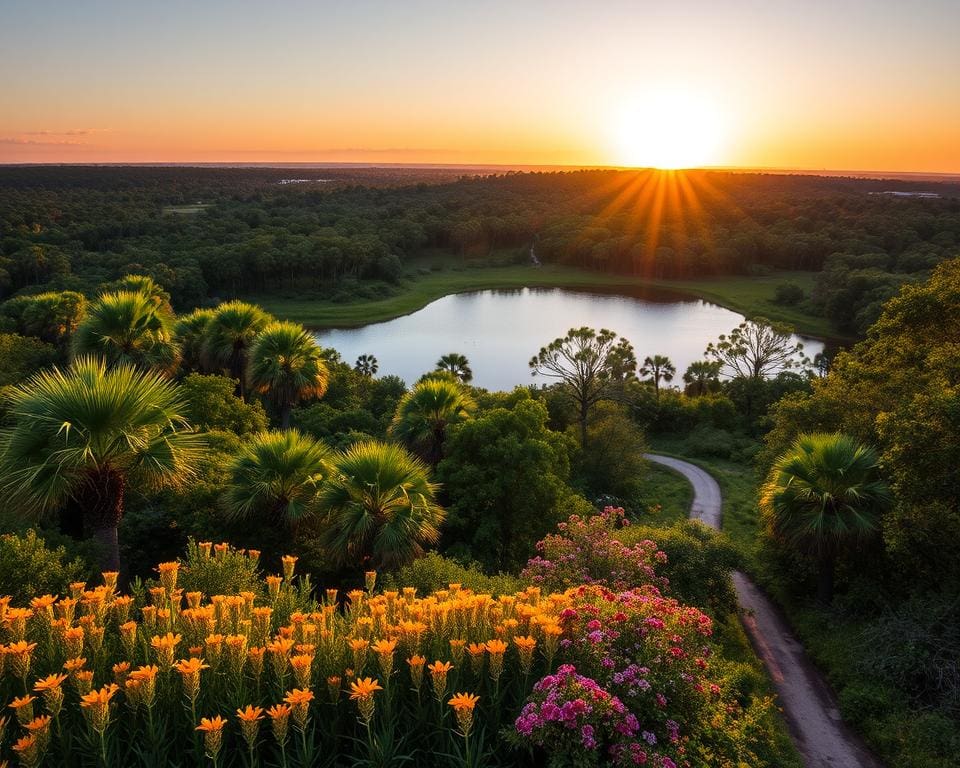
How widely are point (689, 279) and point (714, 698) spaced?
10303 cm

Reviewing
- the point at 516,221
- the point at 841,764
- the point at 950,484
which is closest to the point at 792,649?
the point at 841,764

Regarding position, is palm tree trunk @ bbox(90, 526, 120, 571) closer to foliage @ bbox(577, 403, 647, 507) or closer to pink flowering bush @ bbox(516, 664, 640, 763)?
pink flowering bush @ bbox(516, 664, 640, 763)

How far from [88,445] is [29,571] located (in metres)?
1.76

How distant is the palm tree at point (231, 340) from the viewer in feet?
75.3

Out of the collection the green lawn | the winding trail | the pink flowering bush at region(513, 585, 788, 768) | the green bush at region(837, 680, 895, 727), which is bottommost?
the green lawn

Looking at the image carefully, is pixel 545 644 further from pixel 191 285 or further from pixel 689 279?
pixel 689 279

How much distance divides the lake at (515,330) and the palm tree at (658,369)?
17.7 ft

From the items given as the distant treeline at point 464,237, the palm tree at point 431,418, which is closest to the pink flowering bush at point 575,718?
the palm tree at point 431,418

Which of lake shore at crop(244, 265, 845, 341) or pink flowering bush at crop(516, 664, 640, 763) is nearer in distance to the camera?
pink flowering bush at crop(516, 664, 640, 763)

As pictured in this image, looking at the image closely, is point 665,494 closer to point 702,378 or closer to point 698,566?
point 698,566

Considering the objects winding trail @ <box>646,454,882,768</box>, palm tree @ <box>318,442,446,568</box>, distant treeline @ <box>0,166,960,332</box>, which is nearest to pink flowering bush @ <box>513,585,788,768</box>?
palm tree @ <box>318,442,446,568</box>

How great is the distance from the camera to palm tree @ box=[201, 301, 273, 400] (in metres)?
23.0

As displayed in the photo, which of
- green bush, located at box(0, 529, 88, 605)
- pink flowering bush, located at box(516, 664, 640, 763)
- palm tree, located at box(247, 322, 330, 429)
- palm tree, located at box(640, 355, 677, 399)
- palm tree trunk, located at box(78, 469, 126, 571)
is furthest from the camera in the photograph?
palm tree, located at box(640, 355, 677, 399)

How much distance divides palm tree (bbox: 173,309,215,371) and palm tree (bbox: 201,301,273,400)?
3.15 ft
